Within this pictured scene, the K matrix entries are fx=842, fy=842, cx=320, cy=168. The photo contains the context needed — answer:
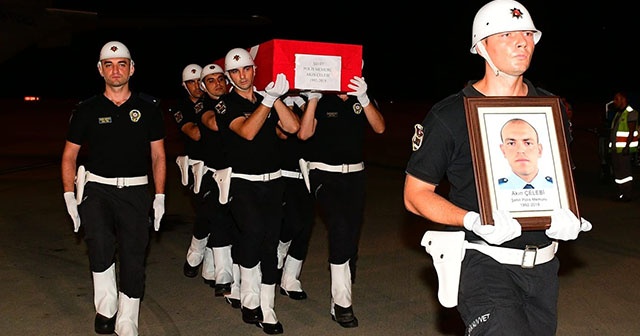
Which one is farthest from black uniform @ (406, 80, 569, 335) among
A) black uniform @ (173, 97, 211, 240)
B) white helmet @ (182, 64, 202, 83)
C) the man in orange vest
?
the man in orange vest

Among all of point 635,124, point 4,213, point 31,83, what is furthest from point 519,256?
point 31,83

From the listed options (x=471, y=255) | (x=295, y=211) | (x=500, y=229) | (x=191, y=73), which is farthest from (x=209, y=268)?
(x=500, y=229)

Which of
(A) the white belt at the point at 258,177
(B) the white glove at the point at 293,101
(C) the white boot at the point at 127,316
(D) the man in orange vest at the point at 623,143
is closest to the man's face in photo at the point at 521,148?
(A) the white belt at the point at 258,177

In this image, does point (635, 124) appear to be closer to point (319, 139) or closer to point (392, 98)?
point (319, 139)

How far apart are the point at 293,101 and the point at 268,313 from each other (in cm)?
206

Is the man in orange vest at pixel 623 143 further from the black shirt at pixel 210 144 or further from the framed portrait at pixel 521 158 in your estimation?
the framed portrait at pixel 521 158

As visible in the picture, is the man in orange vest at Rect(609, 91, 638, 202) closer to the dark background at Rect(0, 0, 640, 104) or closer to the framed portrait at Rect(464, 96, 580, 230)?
the framed portrait at Rect(464, 96, 580, 230)

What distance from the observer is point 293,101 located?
7828 mm

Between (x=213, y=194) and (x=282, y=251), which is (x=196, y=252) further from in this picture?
(x=282, y=251)

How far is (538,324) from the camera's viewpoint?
3895 mm

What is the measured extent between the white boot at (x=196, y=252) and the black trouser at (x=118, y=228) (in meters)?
2.20

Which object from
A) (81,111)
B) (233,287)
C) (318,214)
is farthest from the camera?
(318,214)

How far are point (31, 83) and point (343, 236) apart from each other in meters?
50.7

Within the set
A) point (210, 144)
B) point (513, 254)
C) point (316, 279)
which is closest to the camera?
point (513, 254)
